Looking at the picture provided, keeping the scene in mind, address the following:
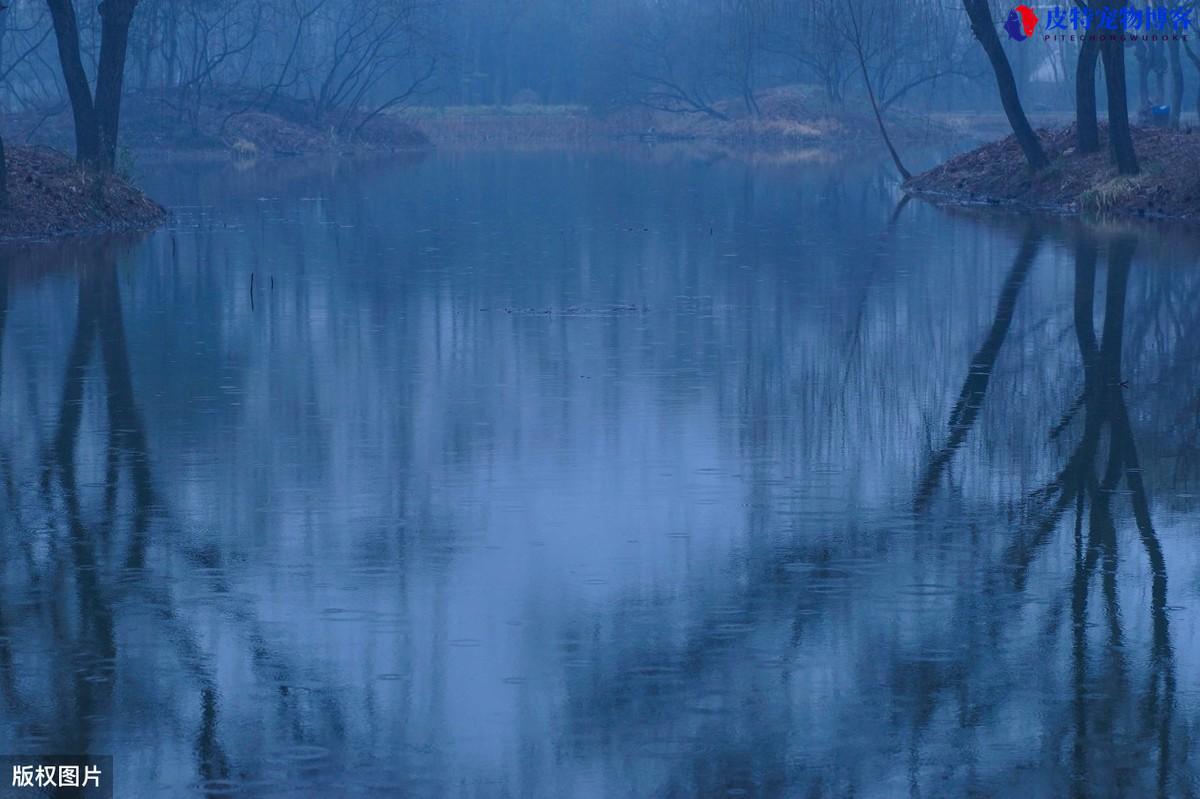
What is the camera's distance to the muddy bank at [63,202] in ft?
95.5

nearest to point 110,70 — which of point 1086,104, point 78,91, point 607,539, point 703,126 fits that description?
point 78,91

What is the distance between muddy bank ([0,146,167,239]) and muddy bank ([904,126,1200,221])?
17183 millimetres

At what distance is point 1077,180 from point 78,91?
19.1 metres

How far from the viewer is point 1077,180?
1407 inches

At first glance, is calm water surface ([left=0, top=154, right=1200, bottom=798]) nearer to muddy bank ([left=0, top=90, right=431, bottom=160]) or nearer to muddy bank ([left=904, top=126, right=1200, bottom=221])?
muddy bank ([left=904, top=126, right=1200, bottom=221])

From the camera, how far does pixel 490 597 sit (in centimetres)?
887

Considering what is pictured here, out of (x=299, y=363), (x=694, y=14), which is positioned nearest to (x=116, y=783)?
(x=299, y=363)

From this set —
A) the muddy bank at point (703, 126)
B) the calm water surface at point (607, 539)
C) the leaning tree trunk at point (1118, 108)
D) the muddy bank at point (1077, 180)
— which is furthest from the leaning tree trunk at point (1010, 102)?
the muddy bank at point (703, 126)

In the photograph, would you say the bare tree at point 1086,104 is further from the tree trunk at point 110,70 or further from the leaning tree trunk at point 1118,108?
the tree trunk at point 110,70

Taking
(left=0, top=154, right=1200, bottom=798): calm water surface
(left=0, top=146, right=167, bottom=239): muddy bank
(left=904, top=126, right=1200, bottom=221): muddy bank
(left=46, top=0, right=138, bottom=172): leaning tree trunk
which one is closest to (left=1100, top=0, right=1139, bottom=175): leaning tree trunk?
(left=904, top=126, right=1200, bottom=221): muddy bank

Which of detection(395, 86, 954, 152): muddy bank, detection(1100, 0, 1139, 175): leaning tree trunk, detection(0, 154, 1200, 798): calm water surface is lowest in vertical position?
detection(0, 154, 1200, 798): calm water surface

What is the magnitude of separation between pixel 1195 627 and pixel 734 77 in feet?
299

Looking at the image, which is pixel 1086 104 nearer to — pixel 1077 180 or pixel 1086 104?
pixel 1086 104

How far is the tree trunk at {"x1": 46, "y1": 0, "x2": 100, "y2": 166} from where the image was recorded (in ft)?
107
